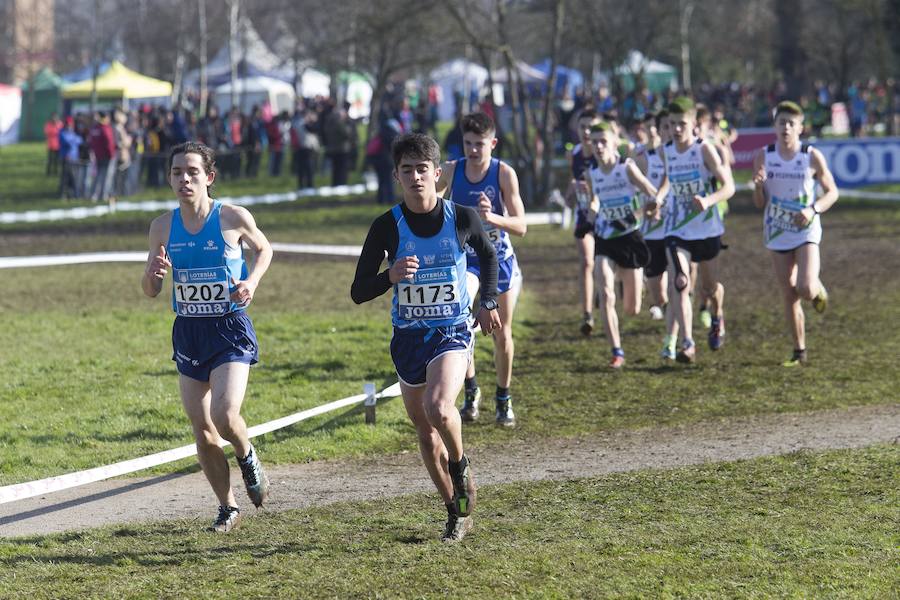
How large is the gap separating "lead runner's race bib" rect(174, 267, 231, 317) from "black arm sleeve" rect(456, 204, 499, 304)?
1.21 meters

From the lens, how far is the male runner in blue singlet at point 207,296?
21.4ft

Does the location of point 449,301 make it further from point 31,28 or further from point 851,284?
point 31,28

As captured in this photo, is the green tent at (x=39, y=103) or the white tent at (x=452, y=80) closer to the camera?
the white tent at (x=452, y=80)

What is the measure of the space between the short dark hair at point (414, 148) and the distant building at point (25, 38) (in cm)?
5591

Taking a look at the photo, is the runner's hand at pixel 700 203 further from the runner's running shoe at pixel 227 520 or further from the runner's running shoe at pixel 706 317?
the runner's running shoe at pixel 227 520

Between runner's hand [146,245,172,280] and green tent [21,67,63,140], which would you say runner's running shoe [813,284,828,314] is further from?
green tent [21,67,63,140]

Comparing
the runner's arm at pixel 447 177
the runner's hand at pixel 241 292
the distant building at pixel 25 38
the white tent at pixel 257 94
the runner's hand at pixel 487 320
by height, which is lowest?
the runner's hand at pixel 487 320

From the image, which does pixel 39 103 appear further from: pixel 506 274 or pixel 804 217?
pixel 506 274

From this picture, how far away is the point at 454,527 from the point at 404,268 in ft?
4.22

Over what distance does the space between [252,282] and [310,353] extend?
5.69 metres

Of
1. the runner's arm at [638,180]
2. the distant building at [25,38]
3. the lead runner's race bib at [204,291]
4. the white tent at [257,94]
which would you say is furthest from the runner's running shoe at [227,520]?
the distant building at [25,38]

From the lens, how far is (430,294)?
6277 mm

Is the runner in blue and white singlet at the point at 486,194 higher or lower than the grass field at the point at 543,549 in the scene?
higher

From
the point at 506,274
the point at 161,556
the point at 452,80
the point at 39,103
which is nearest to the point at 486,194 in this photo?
the point at 506,274
